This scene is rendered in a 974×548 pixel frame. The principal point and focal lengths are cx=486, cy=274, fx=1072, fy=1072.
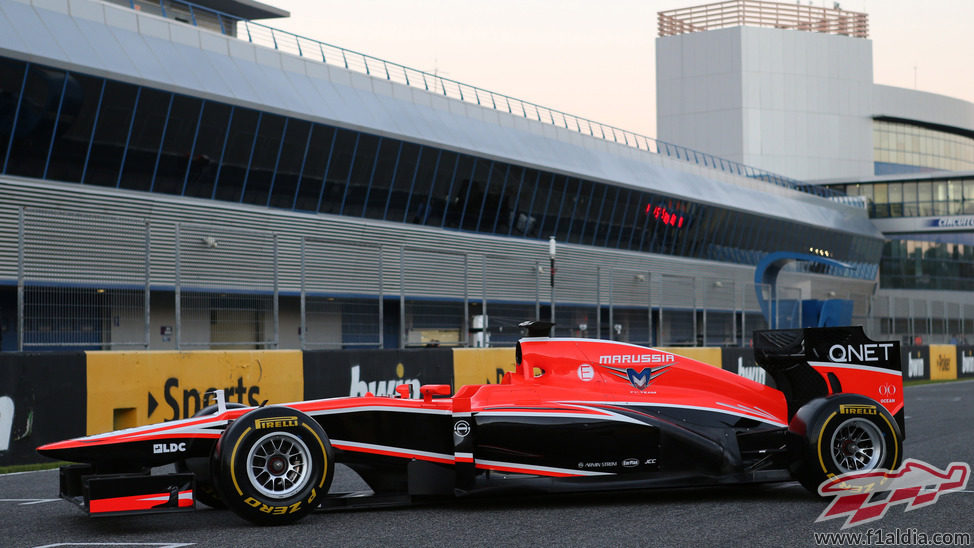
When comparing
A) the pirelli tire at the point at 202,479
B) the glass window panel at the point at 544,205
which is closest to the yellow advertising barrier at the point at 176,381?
the pirelli tire at the point at 202,479

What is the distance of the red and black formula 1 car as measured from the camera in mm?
7277

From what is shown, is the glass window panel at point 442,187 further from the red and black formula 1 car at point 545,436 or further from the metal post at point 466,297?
the red and black formula 1 car at point 545,436

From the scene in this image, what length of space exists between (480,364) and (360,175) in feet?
42.8

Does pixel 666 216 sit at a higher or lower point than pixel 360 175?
lower

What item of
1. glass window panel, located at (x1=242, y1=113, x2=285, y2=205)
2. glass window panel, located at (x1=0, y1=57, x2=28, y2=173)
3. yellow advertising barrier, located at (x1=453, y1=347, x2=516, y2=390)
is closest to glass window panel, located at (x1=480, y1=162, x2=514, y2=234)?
glass window panel, located at (x1=242, y1=113, x2=285, y2=205)

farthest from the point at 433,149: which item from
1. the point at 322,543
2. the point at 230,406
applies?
the point at 322,543

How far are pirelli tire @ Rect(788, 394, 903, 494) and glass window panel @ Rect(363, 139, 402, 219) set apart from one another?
2197cm

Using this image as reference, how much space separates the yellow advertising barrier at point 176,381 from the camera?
1180 cm

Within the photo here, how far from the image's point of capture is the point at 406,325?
16641 mm

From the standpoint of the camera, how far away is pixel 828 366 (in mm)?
9266

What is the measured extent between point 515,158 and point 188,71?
12.9 m

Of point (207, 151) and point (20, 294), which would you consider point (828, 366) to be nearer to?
point (20, 294)

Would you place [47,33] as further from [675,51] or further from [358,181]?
[675,51]

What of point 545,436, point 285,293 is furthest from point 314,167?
point 545,436
